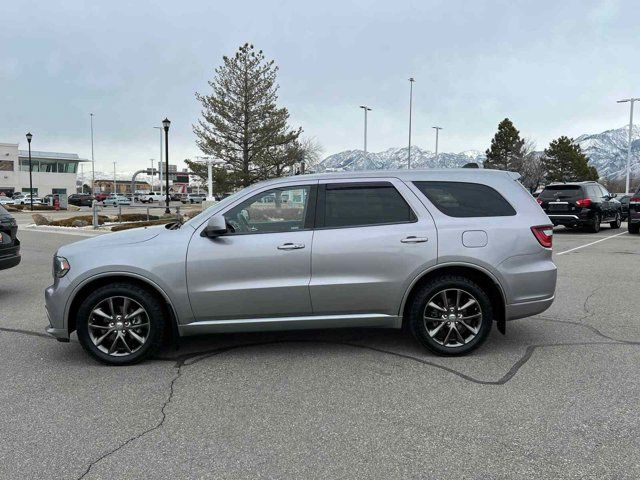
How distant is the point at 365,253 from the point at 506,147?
60.4m

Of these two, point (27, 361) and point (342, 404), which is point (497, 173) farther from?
point (27, 361)

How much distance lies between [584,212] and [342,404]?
55.0ft

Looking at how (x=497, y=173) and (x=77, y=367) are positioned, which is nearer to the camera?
(x=77, y=367)

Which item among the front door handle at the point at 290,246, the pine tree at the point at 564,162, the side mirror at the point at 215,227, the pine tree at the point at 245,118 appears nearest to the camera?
the side mirror at the point at 215,227

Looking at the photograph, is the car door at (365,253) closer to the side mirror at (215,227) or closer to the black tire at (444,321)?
the black tire at (444,321)

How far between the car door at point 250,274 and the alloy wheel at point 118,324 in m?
0.53

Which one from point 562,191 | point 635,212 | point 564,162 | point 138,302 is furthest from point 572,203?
point 564,162

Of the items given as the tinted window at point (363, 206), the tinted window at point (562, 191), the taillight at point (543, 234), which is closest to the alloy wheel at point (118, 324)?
the tinted window at point (363, 206)

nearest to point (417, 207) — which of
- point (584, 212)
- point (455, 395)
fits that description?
point (455, 395)

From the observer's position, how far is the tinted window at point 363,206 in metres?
4.68

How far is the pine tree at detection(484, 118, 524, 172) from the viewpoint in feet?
196

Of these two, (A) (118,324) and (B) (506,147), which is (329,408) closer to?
(A) (118,324)

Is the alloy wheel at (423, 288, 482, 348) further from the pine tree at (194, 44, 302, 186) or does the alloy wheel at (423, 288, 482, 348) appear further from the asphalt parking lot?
the pine tree at (194, 44, 302, 186)

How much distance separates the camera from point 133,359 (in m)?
4.58
